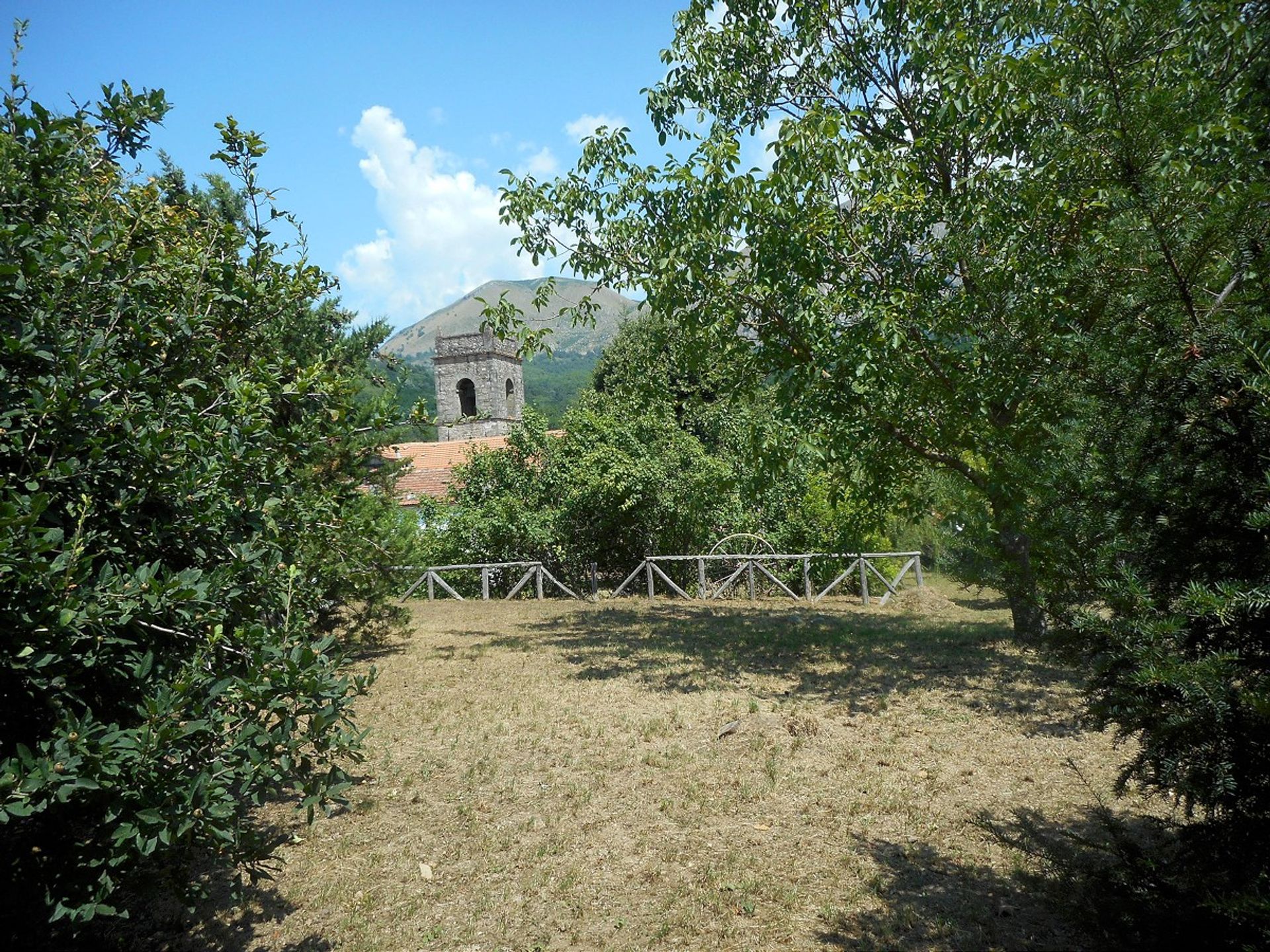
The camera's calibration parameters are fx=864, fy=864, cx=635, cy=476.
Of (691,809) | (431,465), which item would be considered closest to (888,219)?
(691,809)

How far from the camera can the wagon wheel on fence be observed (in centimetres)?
1727

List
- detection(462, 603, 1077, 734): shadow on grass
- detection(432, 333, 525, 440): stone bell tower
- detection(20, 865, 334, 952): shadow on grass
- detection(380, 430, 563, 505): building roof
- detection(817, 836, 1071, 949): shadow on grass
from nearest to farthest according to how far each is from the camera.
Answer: detection(817, 836, 1071, 949): shadow on grass → detection(20, 865, 334, 952): shadow on grass → detection(462, 603, 1077, 734): shadow on grass → detection(380, 430, 563, 505): building roof → detection(432, 333, 525, 440): stone bell tower

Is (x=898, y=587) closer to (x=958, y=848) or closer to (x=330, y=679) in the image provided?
(x=958, y=848)

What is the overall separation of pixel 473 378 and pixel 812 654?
36091 mm

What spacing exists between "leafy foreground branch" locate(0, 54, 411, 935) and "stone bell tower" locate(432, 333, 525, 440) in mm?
38842

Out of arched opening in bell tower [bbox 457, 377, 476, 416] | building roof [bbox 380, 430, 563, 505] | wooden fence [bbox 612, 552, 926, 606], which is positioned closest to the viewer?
wooden fence [bbox 612, 552, 926, 606]

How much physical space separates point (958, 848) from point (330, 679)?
10.8ft

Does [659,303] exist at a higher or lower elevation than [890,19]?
lower

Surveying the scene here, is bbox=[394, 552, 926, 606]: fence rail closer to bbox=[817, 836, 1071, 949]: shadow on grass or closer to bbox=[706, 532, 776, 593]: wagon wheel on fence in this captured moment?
bbox=[706, 532, 776, 593]: wagon wheel on fence

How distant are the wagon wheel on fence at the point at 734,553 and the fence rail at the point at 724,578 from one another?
32 mm

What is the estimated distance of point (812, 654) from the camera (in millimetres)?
9617

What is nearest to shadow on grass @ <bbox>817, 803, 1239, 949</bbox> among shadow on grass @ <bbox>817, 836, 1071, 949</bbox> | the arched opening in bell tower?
shadow on grass @ <bbox>817, 836, 1071, 949</bbox>

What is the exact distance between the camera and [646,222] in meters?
9.23

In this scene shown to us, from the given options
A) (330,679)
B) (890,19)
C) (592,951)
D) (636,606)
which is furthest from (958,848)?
(636,606)
